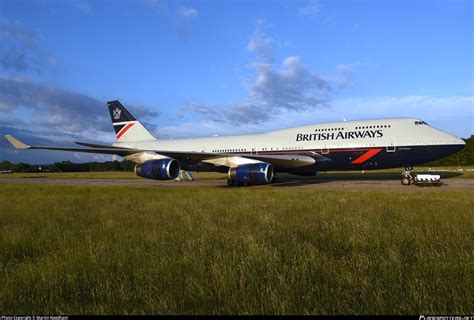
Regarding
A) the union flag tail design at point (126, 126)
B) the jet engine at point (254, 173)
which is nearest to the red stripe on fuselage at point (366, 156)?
the jet engine at point (254, 173)

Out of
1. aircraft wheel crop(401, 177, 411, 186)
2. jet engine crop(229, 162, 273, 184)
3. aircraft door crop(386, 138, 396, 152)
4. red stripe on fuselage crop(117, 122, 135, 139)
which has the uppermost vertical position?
red stripe on fuselage crop(117, 122, 135, 139)

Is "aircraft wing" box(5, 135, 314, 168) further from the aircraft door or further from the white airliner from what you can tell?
the aircraft door

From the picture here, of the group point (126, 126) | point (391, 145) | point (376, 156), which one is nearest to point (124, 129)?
point (126, 126)

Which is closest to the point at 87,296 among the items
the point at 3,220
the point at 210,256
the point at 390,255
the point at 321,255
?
the point at 210,256

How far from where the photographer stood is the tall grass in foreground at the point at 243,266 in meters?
2.96

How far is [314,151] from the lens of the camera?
22.4 m

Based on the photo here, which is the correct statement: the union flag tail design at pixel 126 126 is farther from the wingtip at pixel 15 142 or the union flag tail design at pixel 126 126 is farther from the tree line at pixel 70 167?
the tree line at pixel 70 167

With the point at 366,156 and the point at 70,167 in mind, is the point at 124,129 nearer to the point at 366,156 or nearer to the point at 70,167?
the point at 366,156

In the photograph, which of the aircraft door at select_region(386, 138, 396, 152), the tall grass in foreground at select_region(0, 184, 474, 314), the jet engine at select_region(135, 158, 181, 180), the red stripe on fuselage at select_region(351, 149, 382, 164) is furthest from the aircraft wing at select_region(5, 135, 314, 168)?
the tall grass in foreground at select_region(0, 184, 474, 314)

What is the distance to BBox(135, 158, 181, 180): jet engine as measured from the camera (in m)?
20.3

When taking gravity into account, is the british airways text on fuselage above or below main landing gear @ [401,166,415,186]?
above

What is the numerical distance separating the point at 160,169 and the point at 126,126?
13509mm

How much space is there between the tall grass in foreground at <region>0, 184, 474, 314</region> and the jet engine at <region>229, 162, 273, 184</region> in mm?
12073

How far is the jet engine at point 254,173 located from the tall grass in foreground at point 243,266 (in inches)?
475
